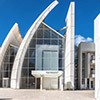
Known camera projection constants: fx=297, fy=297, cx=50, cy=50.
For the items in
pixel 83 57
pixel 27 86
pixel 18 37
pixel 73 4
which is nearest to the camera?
pixel 73 4

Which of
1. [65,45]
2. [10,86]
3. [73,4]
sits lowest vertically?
[10,86]

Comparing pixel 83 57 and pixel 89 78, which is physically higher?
pixel 83 57

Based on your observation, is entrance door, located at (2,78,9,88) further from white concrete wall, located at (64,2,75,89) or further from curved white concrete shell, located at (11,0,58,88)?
white concrete wall, located at (64,2,75,89)

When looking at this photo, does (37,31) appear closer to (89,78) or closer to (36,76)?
(36,76)

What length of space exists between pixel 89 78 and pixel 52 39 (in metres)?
8.73

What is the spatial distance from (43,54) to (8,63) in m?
7.71

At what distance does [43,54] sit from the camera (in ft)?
149

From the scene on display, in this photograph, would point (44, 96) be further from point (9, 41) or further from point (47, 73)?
point (9, 41)

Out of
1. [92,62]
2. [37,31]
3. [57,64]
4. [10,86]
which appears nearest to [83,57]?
[92,62]

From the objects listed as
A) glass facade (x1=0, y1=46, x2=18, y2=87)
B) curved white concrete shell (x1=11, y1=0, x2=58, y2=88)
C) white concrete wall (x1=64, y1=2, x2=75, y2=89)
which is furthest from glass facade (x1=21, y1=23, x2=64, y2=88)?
glass facade (x1=0, y1=46, x2=18, y2=87)

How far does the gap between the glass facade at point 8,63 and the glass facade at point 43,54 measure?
4964mm

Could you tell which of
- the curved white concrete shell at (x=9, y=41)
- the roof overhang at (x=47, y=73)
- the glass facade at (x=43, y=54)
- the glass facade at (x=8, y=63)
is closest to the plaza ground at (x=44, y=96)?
the roof overhang at (x=47, y=73)

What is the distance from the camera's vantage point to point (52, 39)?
45625 mm

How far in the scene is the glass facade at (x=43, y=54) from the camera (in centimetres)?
4499
